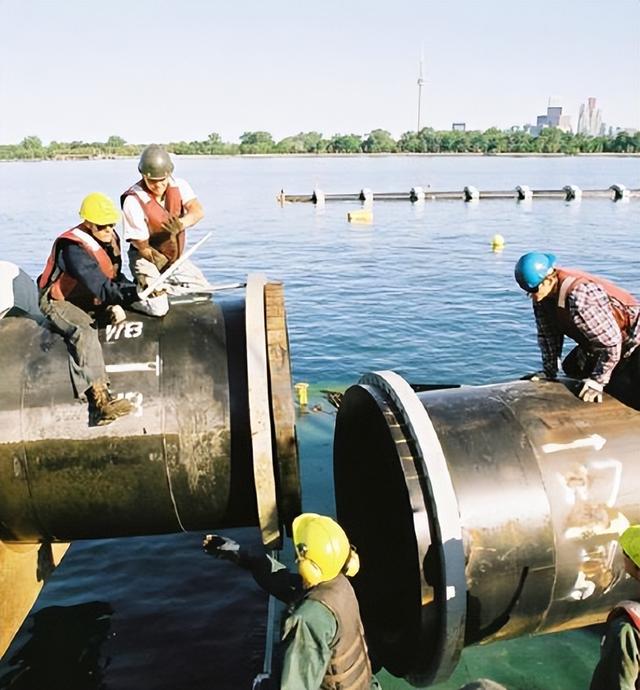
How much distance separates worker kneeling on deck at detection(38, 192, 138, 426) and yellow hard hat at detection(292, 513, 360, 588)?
79.4 inches

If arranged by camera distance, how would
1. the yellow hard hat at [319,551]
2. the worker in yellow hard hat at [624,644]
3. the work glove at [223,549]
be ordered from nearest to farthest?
the worker in yellow hard hat at [624,644] < the yellow hard hat at [319,551] < the work glove at [223,549]

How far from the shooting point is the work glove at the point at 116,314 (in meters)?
6.15

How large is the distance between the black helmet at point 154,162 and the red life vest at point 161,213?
0.25m

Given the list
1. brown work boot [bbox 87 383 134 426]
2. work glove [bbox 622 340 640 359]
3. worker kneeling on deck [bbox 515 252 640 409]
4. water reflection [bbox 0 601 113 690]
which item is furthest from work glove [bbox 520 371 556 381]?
water reflection [bbox 0 601 113 690]

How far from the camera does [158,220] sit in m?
7.13

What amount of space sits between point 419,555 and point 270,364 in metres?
1.98

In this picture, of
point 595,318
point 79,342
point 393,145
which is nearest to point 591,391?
point 595,318

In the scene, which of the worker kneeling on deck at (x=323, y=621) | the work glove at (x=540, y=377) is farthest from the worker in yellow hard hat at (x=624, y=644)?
the work glove at (x=540, y=377)

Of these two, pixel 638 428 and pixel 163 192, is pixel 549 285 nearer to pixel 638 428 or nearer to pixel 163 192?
pixel 638 428

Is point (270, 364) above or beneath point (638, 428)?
above

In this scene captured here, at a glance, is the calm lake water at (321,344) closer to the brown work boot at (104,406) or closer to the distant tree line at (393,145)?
the brown work boot at (104,406)

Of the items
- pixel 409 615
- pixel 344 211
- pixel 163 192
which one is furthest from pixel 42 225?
pixel 409 615

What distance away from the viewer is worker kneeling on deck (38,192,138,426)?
569 centimetres

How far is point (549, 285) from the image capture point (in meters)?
5.94
